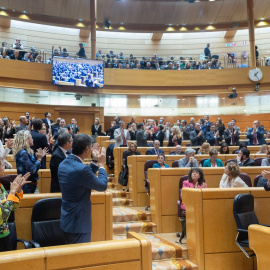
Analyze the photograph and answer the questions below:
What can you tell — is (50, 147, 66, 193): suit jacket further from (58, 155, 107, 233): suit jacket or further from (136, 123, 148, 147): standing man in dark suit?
(136, 123, 148, 147): standing man in dark suit

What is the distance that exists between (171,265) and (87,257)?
2201mm

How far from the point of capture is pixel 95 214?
3279 mm

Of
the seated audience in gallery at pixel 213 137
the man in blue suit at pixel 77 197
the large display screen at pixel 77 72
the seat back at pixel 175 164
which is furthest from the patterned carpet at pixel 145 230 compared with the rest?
the large display screen at pixel 77 72

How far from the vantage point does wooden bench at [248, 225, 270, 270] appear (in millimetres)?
2438

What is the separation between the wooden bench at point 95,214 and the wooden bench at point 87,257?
1.28 meters

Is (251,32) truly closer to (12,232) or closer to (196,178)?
(196,178)

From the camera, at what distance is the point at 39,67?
1420cm

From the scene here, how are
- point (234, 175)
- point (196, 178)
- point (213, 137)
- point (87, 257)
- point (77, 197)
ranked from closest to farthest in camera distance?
point (87, 257), point (77, 197), point (234, 175), point (196, 178), point (213, 137)

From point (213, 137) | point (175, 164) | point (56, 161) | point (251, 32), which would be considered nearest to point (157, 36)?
point (251, 32)

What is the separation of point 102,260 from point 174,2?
17.1m

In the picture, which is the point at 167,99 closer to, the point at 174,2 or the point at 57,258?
the point at 174,2

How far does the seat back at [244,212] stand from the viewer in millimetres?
3553

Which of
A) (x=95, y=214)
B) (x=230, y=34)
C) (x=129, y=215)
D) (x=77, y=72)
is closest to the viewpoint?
(x=95, y=214)

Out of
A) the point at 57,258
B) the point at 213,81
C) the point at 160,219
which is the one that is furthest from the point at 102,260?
the point at 213,81
